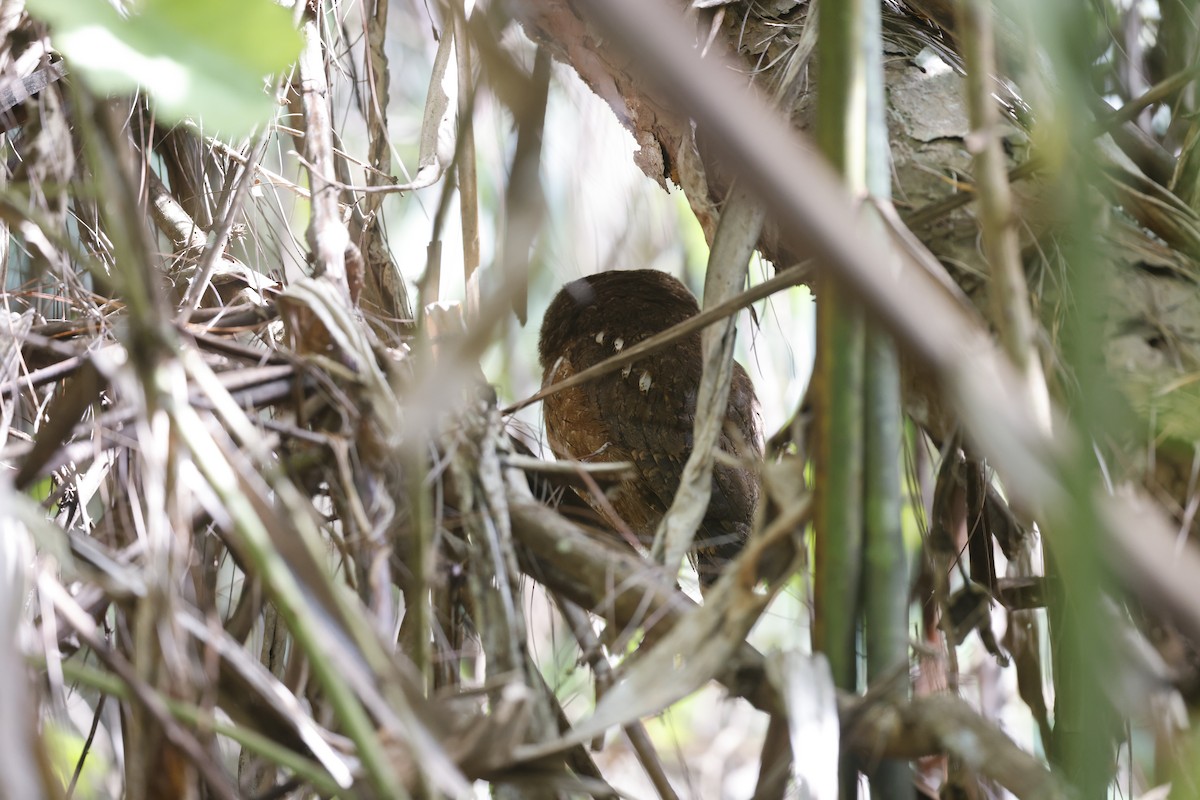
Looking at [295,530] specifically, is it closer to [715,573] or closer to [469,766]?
[469,766]

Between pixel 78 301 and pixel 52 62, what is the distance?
345 millimetres

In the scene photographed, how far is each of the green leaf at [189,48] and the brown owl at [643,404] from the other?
Answer: 148 cm

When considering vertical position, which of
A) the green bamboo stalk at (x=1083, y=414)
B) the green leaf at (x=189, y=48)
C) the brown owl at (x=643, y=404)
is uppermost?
the brown owl at (x=643, y=404)

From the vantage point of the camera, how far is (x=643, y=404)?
6.93 ft

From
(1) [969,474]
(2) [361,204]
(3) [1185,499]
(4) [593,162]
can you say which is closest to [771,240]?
(1) [969,474]

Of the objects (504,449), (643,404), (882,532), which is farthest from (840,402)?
(643,404)

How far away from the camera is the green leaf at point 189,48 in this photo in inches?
20.1

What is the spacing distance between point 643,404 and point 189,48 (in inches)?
64.3

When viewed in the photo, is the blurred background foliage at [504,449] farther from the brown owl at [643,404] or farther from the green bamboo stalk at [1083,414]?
the brown owl at [643,404]

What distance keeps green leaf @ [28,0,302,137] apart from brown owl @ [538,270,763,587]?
148 centimetres

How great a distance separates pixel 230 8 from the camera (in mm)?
519

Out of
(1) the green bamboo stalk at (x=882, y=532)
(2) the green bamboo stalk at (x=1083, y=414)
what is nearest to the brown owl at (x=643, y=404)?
(1) the green bamboo stalk at (x=882, y=532)

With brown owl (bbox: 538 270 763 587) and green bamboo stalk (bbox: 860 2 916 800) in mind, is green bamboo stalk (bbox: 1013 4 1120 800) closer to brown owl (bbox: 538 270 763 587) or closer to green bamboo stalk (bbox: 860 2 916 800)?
green bamboo stalk (bbox: 860 2 916 800)

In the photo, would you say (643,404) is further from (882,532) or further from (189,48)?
(189,48)
